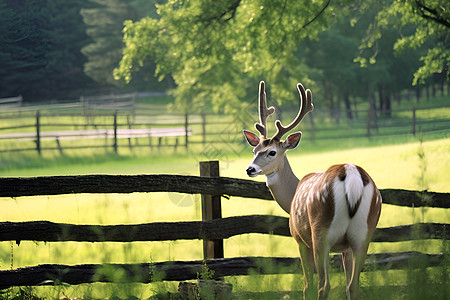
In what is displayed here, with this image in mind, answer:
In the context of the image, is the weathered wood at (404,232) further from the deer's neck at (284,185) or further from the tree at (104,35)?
the tree at (104,35)

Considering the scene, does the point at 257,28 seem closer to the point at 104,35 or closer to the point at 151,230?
the point at 151,230

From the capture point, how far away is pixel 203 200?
242 inches

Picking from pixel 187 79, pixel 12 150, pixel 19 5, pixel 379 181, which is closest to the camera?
pixel 19 5

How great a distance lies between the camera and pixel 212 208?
6082 millimetres

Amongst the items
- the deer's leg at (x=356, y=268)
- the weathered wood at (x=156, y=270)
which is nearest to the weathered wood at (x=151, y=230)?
the weathered wood at (x=156, y=270)

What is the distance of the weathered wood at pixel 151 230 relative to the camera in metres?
5.59

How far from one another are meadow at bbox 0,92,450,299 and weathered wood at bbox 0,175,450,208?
0.16 meters

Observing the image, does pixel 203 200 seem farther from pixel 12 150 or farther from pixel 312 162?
pixel 12 150

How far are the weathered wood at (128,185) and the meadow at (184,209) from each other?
0.54ft

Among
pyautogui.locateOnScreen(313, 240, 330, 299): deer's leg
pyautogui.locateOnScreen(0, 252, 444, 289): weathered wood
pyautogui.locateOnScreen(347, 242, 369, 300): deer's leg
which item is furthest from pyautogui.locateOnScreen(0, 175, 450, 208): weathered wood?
pyautogui.locateOnScreen(313, 240, 330, 299): deer's leg

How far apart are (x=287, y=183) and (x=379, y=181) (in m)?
10.5

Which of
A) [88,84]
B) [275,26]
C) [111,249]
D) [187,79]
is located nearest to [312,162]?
[187,79]

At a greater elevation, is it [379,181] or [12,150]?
[12,150]

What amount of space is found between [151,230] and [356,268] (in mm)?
2281
